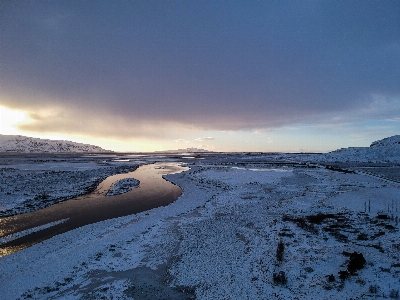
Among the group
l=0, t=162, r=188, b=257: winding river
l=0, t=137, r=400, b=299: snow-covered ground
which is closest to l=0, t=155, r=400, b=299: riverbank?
l=0, t=137, r=400, b=299: snow-covered ground

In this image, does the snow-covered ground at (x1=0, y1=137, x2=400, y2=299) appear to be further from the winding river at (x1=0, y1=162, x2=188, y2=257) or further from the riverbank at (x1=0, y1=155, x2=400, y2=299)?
the winding river at (x1=0, y1=162, x2=188, y2=257)

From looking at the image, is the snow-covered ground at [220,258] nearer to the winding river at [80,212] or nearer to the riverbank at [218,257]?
the riverbank at [218,257]

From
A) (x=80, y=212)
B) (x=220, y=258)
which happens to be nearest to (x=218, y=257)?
(x=220, y=258)

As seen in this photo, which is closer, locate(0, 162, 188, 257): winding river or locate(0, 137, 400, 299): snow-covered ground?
locate(0, 137, 400, 299): snow-covered ground

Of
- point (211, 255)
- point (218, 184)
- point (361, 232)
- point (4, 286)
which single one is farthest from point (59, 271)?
point (218, 184)

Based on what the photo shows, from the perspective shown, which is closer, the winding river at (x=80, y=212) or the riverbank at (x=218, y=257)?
the riverbank at (x=218, y=257)

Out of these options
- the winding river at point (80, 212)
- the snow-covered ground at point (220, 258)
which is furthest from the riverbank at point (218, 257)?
the winding river at point (80, 212)
